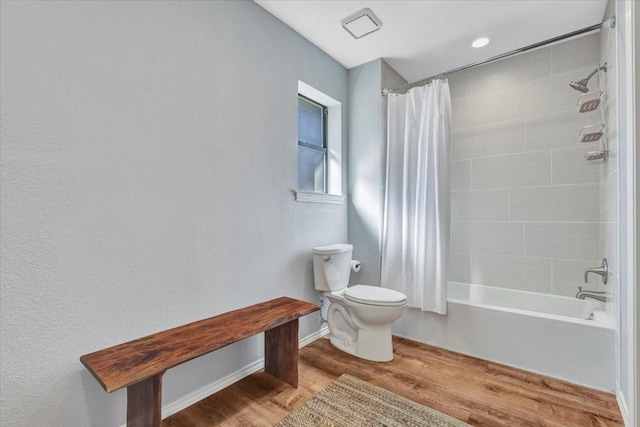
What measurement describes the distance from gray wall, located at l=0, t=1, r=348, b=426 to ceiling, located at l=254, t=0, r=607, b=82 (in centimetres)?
31

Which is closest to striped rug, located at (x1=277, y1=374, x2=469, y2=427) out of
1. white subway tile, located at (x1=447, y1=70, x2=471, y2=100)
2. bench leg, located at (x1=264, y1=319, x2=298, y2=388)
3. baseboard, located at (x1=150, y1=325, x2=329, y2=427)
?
bench leg, located at (x1=264, y1=319, x2=298, y2=388)

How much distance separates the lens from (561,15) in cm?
195

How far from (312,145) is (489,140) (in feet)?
5.27

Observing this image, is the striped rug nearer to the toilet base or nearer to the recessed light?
the toilet base

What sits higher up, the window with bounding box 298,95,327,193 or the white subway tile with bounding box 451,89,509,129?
the white subway tile with bounding box 451,89,509,129

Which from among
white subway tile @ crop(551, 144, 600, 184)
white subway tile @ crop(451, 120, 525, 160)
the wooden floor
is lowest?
the wooden floor

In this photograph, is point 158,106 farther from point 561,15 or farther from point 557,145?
point 557,145

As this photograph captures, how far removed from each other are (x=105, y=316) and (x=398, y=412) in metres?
1.44

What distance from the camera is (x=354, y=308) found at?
2006 mm

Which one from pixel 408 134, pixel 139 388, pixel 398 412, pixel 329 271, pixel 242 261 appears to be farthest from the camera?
pixel 408 134

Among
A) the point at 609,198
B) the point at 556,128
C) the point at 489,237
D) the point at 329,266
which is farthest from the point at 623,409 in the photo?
the point at 556,128

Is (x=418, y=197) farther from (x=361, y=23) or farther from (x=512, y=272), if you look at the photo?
(x=361, y=23)

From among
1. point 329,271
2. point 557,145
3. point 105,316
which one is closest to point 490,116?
point 557,145

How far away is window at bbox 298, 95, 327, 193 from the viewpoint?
2.40 m
